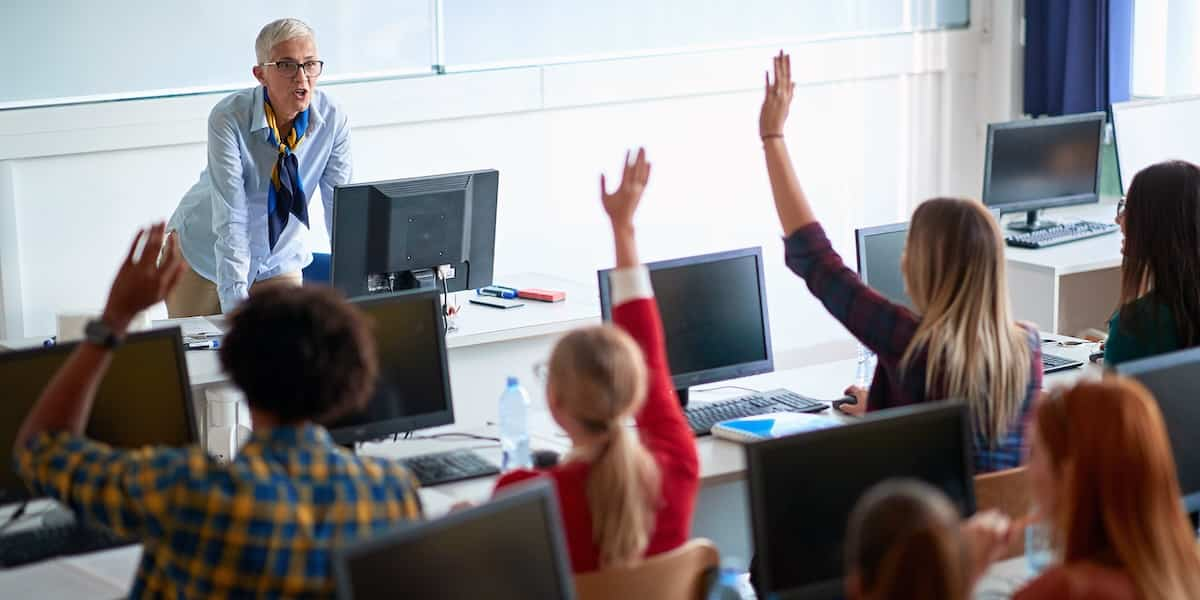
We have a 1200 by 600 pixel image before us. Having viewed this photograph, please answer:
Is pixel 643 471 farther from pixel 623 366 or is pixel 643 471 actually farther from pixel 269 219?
pixel 269 219

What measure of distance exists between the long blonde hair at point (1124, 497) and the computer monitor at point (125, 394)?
65.2 inches

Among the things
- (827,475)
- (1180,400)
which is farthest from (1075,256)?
(827,475)

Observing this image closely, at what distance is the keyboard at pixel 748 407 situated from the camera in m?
3.53

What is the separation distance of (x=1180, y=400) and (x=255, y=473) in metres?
1.68

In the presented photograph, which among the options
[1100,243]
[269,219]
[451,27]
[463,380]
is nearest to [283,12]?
[451,27]

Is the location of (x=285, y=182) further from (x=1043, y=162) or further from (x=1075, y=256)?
(x=1043, y=162)

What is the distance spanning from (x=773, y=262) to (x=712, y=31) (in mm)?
1058

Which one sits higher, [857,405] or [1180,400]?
[1180,400]

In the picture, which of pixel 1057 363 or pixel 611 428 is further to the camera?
pixel 1057 363

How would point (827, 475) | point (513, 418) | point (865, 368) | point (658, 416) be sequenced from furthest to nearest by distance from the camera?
point (865, 368) < point (513, 418) < point (658, 416) < point (827, 475)

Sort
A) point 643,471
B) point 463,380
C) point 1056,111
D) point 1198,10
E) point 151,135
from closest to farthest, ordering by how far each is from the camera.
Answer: point 643,471
point 463,380
point 151,135
point 1198,10
point 1056,111

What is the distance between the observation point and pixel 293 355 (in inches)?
79.8

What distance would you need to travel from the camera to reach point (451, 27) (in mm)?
5738

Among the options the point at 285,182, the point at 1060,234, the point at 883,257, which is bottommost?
the point at 1060,234
